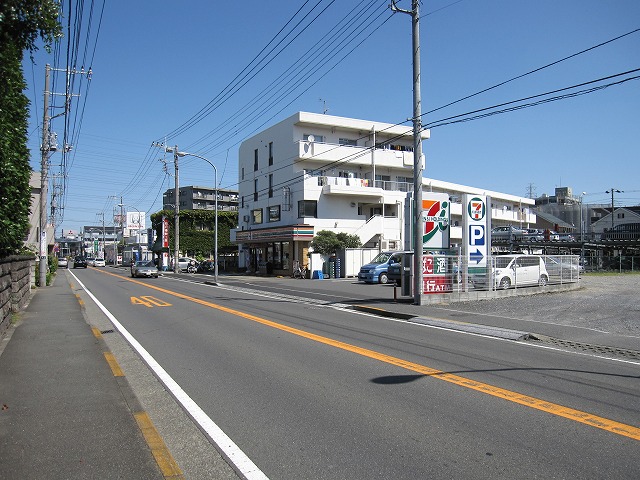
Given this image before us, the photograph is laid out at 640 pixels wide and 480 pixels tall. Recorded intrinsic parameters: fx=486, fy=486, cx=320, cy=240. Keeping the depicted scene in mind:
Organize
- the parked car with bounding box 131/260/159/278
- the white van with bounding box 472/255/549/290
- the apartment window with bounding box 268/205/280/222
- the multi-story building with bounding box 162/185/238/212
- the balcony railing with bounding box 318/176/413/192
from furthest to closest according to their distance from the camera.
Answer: the multi-story building with bounding box 162/185/238/212 < the apartment window with bounding box 268/205/280/222 < the balcony railing with bounding box 318/176/413/192 < the parked car with bounding box 131/260/159/278 < the white van with bounding box 472/255/549/290

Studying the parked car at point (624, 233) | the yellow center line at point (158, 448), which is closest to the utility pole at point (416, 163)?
the yellow center line at point (158, 448)

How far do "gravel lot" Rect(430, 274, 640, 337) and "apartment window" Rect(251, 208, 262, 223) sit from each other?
106ft

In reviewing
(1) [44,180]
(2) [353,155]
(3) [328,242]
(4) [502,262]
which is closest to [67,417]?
(4) [502,262]

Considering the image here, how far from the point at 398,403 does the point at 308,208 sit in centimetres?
3682

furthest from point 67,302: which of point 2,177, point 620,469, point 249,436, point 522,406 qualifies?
point 620,469

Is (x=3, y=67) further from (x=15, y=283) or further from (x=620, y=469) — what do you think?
(x=15, y=283)

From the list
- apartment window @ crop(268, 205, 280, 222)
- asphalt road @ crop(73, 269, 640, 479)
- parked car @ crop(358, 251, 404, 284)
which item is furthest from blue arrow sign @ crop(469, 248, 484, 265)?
apartment window @ crop(268, 205, 280, 222)

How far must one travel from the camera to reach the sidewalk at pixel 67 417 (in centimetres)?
414

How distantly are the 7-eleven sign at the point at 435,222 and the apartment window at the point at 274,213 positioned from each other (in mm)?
27410

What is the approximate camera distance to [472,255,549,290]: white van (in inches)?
776

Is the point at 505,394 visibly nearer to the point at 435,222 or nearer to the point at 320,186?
the point at 435,222

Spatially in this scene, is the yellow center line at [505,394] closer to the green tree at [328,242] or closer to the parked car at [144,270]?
the green tree at [328,242]

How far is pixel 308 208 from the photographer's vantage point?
42.4 meters

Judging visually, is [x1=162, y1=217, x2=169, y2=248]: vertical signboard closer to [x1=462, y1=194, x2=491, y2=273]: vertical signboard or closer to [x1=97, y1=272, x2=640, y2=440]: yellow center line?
[x1=462, y1=194, x2=491, y2=273]: vertical signboard
